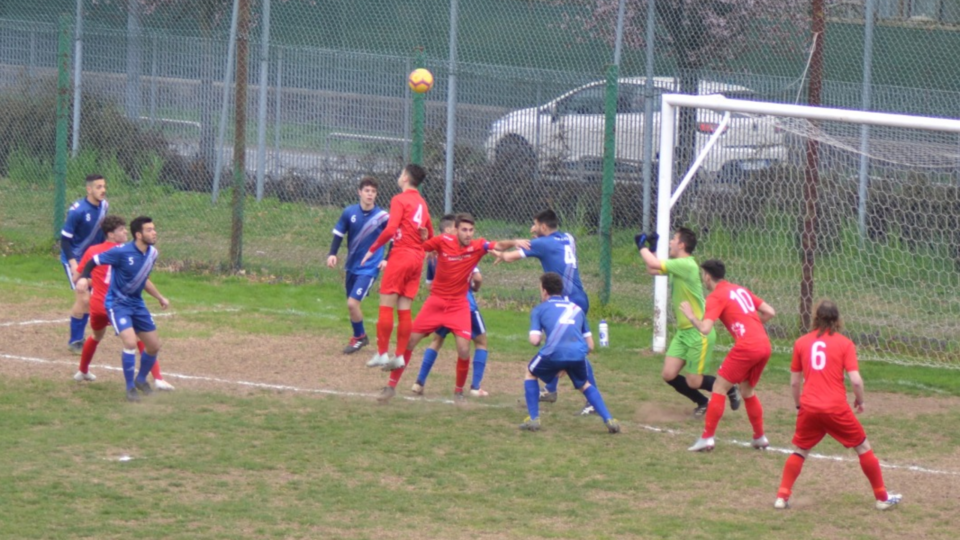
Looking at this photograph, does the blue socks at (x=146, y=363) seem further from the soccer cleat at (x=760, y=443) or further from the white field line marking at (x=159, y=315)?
the soccer cleat at (x=760, y=443)

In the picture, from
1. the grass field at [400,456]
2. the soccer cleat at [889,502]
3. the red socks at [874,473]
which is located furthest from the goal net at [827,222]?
the red socks at [874,473]

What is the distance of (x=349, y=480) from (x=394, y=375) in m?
2.36

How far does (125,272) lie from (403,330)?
8.29ft

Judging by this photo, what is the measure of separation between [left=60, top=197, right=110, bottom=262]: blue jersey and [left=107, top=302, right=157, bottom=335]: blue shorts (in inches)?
98.9

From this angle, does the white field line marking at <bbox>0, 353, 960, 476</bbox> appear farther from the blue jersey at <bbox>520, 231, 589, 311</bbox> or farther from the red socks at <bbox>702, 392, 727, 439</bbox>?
the blue jersey at <bbox>520, 231, 589, 311</bbox>

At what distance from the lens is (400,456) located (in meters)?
8.91

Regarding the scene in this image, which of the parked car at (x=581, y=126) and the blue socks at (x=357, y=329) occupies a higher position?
the parked car at (x=581, y=126)

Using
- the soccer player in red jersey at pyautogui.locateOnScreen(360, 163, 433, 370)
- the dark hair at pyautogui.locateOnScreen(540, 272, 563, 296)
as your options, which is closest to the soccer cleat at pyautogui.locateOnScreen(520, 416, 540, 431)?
the dark hair at pyautogui.locateOnScreen(540, 272, 563, 296)

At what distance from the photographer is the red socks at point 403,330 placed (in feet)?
36.9

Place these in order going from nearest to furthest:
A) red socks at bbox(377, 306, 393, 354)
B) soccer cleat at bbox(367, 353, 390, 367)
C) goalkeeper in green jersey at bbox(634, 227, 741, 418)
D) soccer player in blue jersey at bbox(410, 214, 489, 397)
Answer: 1. goalkeeper in green jersey at bbox(634, 227, 741, 418)
2. soccer player in blue jersey at bbox(410, 214, 489, 397)
3. red socks at bbox(377, 306, 393, 354)
4. soccer cleat at bbox(367, 353, 390, 367)

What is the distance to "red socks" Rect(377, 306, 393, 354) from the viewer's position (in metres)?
11.6

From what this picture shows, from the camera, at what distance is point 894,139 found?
14.4 metres

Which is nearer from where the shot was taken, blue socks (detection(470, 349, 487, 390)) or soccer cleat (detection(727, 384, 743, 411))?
soccer cleat (detection(727, 384, 743, 411))

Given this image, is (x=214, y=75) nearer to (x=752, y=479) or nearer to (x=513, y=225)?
(x=513, y=225)
